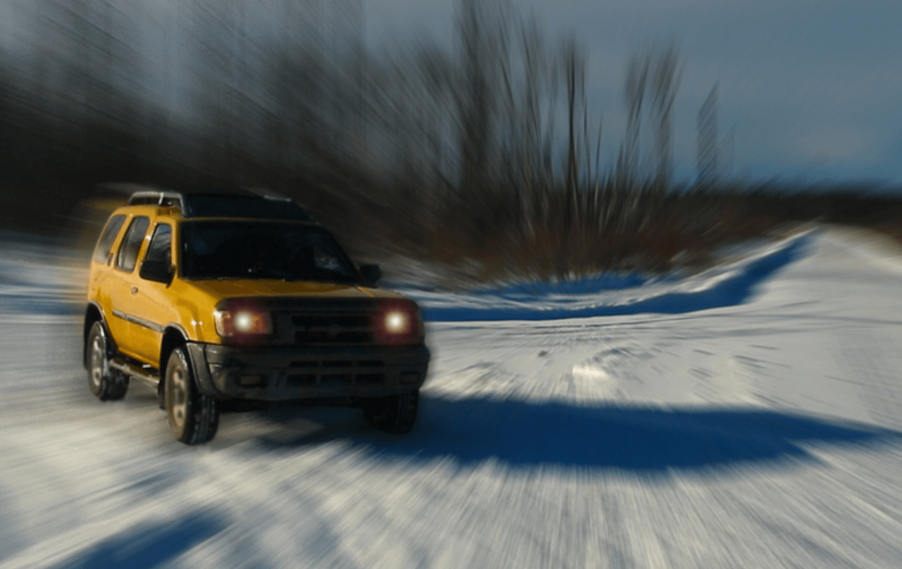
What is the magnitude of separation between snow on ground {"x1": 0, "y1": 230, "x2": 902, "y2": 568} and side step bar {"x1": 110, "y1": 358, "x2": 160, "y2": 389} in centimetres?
37

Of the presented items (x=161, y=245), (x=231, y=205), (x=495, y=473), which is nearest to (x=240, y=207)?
(x=231, y=205)

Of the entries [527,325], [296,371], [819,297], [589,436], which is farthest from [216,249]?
[819,297]

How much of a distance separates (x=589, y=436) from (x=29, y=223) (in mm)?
27487

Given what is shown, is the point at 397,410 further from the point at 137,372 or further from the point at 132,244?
the point at 132,244

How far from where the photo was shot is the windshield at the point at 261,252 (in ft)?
25.4

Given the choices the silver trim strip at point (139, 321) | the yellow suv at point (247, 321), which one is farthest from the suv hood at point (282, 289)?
the silver trim strip at point (139, 321)

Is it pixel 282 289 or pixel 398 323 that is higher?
pixel 282 289

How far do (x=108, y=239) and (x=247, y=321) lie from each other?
12.0 ft

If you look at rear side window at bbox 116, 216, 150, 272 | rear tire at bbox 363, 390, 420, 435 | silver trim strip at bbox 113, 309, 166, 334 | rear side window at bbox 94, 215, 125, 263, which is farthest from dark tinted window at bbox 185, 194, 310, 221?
rear tire at bbox 363, 390, 420, 435

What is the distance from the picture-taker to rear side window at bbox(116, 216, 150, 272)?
28.4ft

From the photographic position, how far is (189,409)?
6.86 m

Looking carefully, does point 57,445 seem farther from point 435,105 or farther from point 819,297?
point 435,105

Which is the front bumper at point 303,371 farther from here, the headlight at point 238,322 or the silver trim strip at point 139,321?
the silver trim strip at point 139,321

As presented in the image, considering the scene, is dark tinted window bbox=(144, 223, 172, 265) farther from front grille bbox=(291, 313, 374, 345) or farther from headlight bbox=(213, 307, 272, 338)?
front grille bbox=(291, 313, 374, 345)
